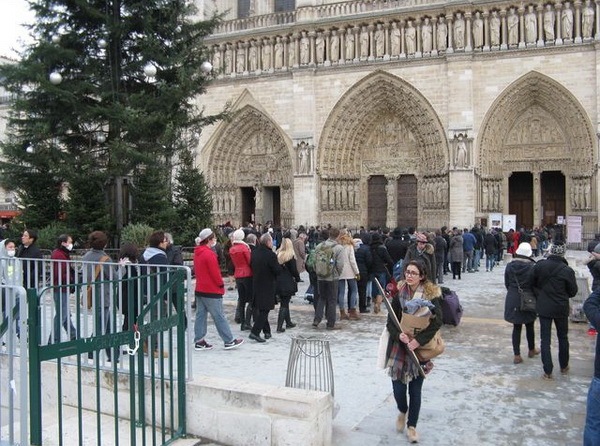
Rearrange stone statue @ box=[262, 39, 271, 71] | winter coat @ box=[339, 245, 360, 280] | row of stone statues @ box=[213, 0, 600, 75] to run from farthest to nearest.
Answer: stone statue @ box=[262, 39, 271, 71]
row of stone statues @ box=[213, 0, 600, 75]
winter coat @ box=[339, 245, 360, 280]

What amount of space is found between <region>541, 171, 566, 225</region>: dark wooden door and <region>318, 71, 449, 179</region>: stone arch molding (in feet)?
16.7

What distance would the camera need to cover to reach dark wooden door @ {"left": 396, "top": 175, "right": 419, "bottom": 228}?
26.1m

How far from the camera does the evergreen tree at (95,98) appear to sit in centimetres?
1406

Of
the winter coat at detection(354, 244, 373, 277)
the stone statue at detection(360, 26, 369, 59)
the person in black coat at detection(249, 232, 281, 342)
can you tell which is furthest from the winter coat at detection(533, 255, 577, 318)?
the stone statue at detection(360, 26, 369, 59)

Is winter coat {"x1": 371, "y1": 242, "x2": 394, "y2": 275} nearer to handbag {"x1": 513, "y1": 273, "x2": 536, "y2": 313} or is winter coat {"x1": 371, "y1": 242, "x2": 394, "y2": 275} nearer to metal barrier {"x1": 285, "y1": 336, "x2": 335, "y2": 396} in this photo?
handbag {"x1": 513, "y1": 273, "x2": 536, "y2": 313}

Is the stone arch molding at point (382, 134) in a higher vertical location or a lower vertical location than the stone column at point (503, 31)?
lower

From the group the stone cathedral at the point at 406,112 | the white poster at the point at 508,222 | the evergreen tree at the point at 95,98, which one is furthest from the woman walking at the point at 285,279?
the white poster at the point at 508,222

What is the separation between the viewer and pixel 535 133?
24188 millimetres

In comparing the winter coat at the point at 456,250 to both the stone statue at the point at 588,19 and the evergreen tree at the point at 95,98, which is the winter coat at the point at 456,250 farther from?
the stone statue at the point at 588,19

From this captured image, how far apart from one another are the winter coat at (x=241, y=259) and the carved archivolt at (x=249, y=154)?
61.5 feet

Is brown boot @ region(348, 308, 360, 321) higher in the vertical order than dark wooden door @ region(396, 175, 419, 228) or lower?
lower

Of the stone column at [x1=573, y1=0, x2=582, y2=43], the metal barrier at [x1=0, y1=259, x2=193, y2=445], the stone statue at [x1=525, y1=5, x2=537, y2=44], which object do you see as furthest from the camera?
the stone statue at [x1=525, y1=5, x2=537, y2=44]

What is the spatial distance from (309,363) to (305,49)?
2264cm

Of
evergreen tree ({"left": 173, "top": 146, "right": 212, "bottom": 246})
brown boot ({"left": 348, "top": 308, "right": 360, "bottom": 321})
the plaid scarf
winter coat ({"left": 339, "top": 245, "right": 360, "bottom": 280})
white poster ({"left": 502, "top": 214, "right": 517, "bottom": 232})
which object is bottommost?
brown boot ({"left": 348, "top": 308, "right": 360, "bottom": 321})
